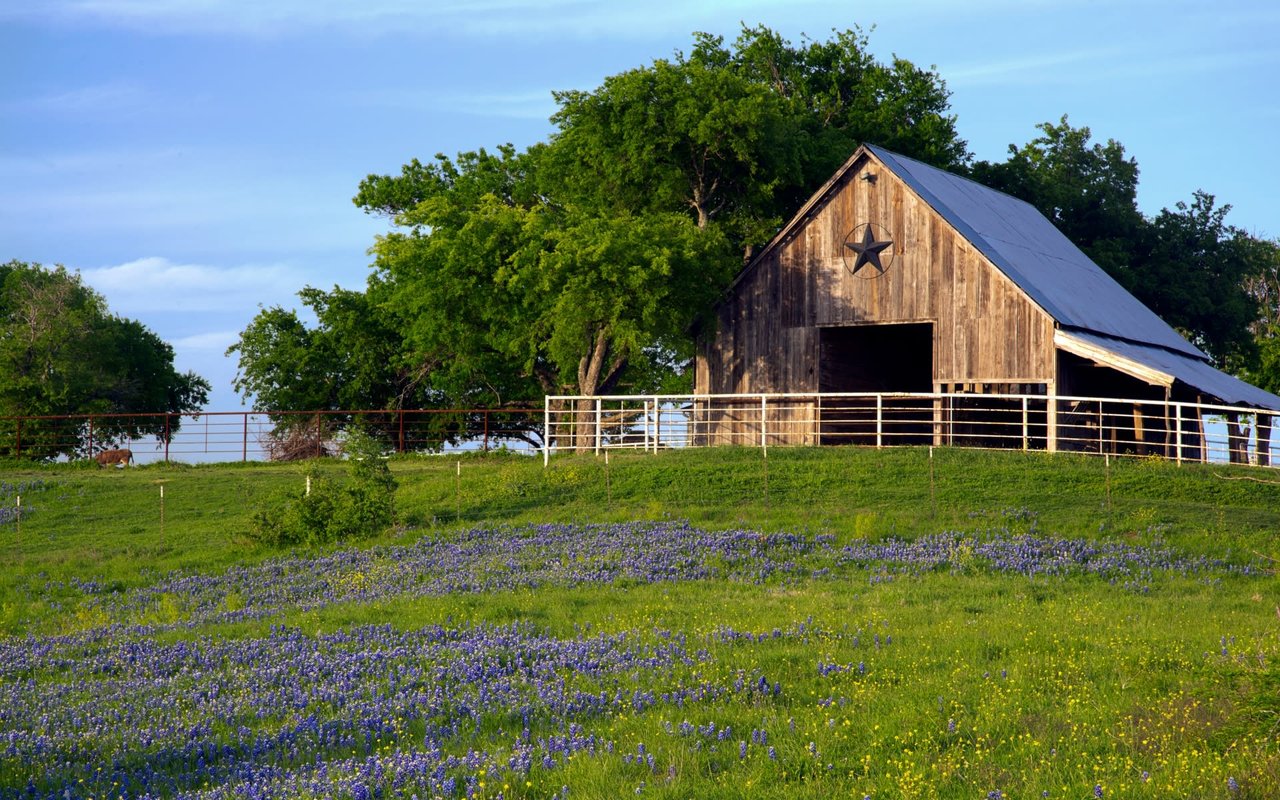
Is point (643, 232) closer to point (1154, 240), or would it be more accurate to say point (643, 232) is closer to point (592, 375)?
point (592, 375)

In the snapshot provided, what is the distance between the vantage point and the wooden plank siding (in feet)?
110

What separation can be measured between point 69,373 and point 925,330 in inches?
1383

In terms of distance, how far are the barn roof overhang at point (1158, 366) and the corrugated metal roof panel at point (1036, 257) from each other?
12.7 inches

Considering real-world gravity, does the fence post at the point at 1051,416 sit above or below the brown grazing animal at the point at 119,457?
above

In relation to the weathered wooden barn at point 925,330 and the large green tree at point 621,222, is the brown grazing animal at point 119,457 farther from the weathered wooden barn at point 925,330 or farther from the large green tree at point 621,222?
the weathered wooden barn at point 925,330

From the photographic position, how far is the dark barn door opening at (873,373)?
36875 millimetres

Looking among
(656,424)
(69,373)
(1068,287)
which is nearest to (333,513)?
(656,424)

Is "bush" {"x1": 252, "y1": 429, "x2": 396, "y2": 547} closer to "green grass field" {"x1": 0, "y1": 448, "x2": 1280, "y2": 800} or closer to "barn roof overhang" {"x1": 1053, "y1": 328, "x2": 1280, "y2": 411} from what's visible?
"green grass field" {"x1": 0, "y1": 448, "x2": 1280, "y2": 800}

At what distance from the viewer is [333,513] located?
83.5 ft

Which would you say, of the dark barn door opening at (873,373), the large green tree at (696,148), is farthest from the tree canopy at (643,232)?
the dark barn door opening at (873,373)

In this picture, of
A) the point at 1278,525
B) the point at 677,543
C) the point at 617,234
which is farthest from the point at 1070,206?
the point at 677,543

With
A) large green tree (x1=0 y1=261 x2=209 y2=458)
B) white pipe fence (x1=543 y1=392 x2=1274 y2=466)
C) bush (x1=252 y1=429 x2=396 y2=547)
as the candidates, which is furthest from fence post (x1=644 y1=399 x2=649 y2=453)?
large green tree (x1=0 y1=261 x2=209 y2=458)

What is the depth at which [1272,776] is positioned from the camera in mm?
8750

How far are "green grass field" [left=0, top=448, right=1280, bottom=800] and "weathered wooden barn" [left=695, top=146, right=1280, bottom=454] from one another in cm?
618
